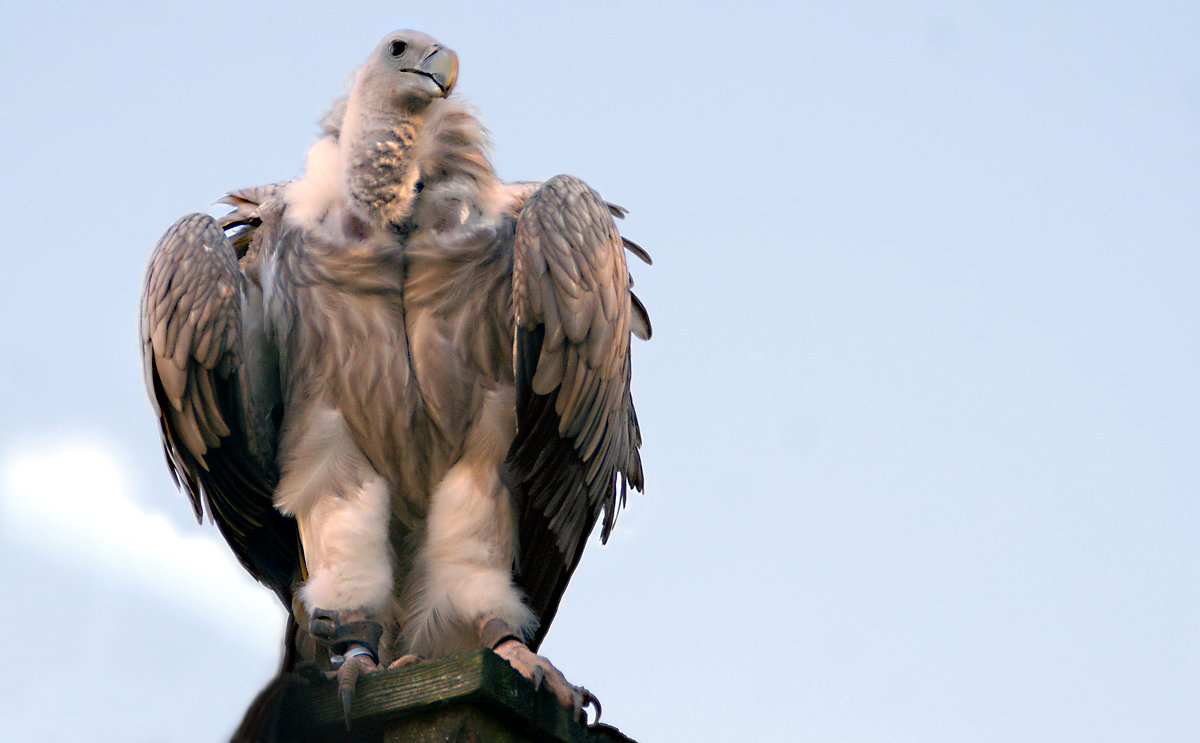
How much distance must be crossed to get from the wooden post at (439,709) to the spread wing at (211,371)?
3.64ft

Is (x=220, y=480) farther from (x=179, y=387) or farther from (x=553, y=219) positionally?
(x=553, y=219)

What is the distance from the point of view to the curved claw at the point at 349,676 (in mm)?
3947

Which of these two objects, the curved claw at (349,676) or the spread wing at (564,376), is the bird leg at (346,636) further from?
the spread wing at (564,376)

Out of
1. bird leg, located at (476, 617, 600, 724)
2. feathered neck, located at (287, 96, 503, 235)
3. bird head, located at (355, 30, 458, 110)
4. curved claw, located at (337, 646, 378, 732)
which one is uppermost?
bird head, located at (355, 30, 458, 110)

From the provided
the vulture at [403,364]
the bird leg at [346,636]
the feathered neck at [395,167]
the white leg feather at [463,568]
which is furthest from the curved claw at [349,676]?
the feathered neck at [395,167]

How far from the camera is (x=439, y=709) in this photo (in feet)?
12.5

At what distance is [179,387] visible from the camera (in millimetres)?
4789

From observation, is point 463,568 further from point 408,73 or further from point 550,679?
point 408,73

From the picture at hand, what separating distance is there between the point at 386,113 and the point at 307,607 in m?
1.68

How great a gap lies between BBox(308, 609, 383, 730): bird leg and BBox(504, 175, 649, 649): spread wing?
692 mm

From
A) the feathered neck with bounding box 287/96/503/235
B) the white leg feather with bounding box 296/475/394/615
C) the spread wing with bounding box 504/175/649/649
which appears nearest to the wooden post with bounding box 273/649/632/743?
the white leg feather with bounding box 296/475/394/615

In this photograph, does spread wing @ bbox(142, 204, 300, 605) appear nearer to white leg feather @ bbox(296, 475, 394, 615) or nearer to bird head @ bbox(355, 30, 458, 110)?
white leg feather @ bbox(296, 475, 394, 615)

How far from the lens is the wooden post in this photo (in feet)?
12.4

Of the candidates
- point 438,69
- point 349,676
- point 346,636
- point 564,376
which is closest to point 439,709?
point 349,676
